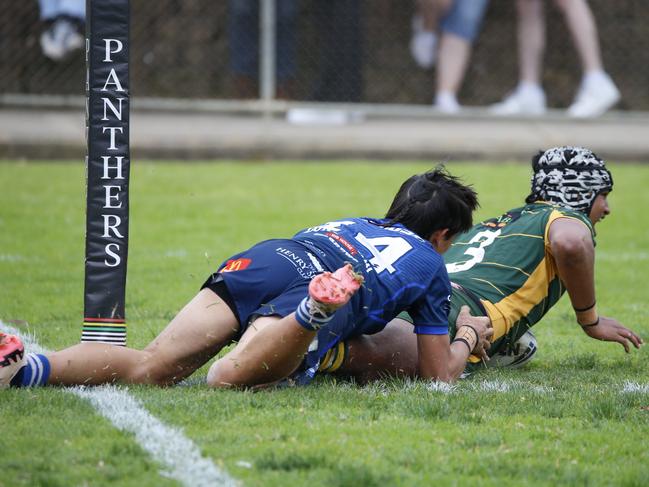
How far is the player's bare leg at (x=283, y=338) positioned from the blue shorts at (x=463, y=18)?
9.97 metres

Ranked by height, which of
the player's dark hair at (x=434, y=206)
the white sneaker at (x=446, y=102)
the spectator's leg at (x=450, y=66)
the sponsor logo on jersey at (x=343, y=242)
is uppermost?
the spectator's leg at (x=450, y=66)

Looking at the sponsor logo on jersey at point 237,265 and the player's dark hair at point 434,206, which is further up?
the player's dark hair at point 434,206

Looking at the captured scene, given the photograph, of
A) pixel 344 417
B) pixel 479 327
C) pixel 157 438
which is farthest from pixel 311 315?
pixel 479 327

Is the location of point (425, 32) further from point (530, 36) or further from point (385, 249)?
point (385, 249)

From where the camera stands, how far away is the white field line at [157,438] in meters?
3.61

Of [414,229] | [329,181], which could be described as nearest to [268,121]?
[329,181]

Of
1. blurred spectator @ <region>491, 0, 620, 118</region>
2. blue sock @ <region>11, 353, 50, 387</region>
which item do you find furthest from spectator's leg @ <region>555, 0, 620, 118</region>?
blue sock @ <region>11, 353, 50, 387</region>

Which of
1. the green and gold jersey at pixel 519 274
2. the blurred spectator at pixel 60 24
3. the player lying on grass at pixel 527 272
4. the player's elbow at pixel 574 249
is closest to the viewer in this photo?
the player lying on grass at pixel 527 272

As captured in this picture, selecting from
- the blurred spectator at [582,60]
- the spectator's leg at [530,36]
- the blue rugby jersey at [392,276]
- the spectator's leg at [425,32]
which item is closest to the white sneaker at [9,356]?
the blue rugby jersey at [392,276]

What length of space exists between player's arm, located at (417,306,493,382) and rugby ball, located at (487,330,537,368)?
358mm

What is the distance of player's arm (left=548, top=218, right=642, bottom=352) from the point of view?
525 centimetres

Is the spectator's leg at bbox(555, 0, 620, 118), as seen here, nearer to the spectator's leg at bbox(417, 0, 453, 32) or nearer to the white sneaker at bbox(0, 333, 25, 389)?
the spectator's leg at bbox(417, 0, 453, 32)

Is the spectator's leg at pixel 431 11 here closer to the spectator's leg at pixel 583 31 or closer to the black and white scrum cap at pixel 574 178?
the spectator's leg at pixel 583 31

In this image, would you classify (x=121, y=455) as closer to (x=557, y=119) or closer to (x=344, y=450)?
(x=344, y=450)
